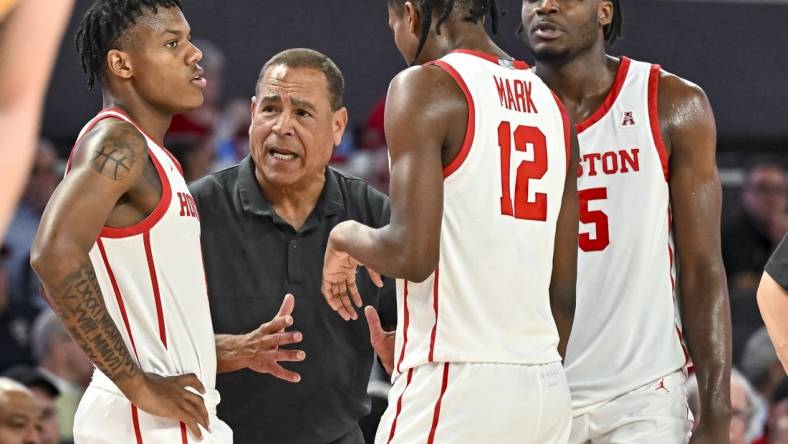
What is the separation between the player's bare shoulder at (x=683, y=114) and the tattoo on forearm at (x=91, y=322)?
1793mm

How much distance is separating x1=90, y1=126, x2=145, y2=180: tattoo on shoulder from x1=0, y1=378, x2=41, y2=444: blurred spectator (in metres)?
2.43

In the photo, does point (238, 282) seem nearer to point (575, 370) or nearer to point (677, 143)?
point (575, 370)

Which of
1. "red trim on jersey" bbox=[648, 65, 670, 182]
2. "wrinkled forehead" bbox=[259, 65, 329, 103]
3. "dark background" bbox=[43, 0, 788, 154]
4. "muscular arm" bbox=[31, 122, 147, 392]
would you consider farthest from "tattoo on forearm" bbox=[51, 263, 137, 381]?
"dark background" bbox=[43, 0, 788, 154]

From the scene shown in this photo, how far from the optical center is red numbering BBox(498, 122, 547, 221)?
137 inches

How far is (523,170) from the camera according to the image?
352cm

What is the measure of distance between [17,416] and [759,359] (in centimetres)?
431

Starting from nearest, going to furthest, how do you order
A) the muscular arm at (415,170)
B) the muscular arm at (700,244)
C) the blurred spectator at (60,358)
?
the muscular arm at (415,170) → the muscular arm at (700,244) → the blurred spectator at (60,358)

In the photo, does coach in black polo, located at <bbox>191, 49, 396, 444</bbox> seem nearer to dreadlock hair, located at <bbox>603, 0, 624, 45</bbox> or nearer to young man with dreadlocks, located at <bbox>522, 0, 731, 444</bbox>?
young man with dreadlocks, located at <bbox>522, 0, 731, 444</bbox>

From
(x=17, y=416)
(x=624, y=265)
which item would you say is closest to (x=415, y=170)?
(x=624, y=265)

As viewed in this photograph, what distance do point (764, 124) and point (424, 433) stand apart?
6414 mm

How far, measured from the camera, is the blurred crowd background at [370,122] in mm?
6926

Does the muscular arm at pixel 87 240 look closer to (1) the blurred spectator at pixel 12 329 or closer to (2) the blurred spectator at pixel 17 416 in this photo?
(2) the blurred spectator at pixel 17 416

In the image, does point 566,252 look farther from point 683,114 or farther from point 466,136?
point 683,114

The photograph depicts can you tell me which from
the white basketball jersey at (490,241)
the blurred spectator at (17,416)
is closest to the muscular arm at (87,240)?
the white basketball jersey at (490,241)
